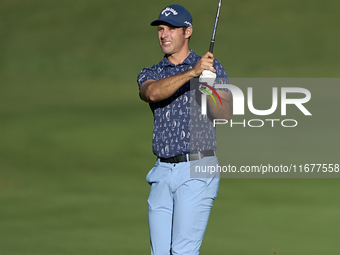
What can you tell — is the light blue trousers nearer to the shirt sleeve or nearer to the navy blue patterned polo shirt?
the navy blue patterned polo shirt

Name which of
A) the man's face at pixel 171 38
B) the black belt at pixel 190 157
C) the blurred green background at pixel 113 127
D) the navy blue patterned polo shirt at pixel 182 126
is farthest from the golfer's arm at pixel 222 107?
the blurred green background at pixel 113 127

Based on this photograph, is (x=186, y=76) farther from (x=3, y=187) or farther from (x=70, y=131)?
(x=70, y=131)

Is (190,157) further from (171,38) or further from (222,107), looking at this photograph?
(171,38)

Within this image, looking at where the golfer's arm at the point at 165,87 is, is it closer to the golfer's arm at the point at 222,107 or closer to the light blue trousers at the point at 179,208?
the golfer's arm at the point at 222,107

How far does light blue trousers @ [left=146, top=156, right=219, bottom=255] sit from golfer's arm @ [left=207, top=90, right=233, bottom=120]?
8.9 inches

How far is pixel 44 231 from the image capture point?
6.88 metres

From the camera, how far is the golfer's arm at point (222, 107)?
13.0 feet

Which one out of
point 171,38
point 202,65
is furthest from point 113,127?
point 202,65

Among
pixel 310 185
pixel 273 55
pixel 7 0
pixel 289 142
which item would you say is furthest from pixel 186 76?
pixel 7 0

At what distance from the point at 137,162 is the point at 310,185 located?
2050mm

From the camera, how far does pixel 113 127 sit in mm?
10359

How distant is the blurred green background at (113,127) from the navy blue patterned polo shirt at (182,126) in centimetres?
214

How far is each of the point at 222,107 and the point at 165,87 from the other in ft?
1.01

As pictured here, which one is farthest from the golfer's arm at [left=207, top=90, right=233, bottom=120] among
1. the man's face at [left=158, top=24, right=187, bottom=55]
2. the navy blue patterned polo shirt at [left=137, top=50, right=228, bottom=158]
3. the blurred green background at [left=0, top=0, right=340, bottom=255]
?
the blurred green background at [left=0, top=0, right=340, bottom=255]
